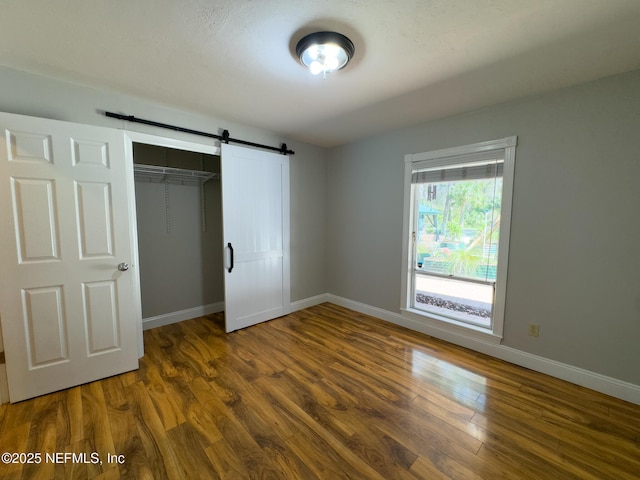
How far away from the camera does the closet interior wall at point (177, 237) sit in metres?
3.17

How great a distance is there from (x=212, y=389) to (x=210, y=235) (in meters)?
2.15

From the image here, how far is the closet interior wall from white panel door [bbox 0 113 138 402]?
3.15 ft

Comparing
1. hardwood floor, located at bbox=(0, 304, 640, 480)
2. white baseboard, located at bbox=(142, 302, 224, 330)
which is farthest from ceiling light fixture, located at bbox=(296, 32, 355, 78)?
white baseboard, located at bbox=(142, 302, 224, 330)

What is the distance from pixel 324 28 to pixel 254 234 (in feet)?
7.39

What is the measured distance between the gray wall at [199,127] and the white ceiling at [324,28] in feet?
0.44

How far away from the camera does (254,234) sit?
10.7 ft

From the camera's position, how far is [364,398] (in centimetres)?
200

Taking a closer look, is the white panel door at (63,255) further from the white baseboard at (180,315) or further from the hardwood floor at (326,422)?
the white baseboard at (180,315)

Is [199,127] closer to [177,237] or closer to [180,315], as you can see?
[177,237]

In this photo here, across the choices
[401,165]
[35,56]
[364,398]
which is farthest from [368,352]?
[35,56]

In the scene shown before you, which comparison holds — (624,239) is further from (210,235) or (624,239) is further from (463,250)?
(210,235)

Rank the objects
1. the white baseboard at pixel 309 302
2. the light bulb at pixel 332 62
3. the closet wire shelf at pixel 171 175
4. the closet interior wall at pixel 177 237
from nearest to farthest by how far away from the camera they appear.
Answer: the light bulb at pixel 332 62 < the closet wire shelf at pixel 171 175 < the closet interior wall at pixel 177 237 < the white baseboard at pixel 309 302

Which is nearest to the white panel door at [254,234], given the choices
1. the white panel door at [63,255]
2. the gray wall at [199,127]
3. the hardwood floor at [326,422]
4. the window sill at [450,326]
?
the gray wall at [199,127]

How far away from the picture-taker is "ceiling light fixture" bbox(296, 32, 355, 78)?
5.02 feet
